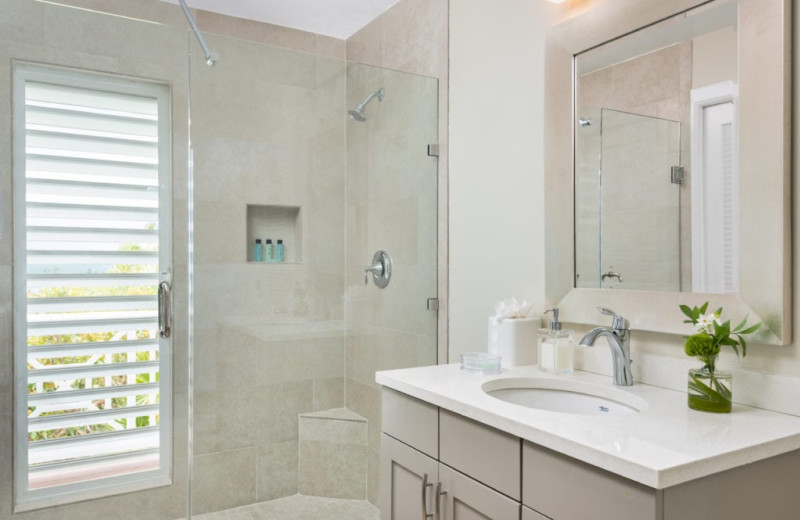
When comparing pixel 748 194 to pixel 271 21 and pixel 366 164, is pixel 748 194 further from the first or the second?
pixel 271 21

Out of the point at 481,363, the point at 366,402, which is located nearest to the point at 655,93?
the point at 481,363

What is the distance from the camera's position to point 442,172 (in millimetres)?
2400

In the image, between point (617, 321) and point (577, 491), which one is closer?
point (577, 491)

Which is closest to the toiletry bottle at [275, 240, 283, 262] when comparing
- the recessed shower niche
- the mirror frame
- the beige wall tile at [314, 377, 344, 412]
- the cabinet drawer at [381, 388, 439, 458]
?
the recessed shower niche

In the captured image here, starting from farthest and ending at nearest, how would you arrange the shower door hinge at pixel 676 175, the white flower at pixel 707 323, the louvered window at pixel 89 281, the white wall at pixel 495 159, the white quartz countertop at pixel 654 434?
the louvered window at pixel 89 281 < the white wall at pixel 495 159 < the shower door hinge at pixel 676 175 < the white flower at pixel 707 323 < the white quartz countertop at pixel 654 434

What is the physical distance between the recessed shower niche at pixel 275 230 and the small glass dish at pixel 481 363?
90 centimetres

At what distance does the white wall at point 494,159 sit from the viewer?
1904mm

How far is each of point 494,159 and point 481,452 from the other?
1143mm

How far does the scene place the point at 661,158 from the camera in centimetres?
149

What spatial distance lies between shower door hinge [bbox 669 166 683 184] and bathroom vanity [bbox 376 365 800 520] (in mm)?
529

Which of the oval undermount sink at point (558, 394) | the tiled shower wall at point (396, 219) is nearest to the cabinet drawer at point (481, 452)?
the oval undermount sink at point (558, 394)

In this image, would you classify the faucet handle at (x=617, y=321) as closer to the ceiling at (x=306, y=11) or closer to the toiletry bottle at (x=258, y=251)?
the toiletry bottle at (x=258, y=251)

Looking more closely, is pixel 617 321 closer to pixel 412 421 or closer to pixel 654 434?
pixel 654 434

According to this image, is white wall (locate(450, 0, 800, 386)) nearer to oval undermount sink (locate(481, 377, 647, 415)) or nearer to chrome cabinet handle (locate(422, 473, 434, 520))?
oval undermount sink (locate(481, 377, 647, 415))
